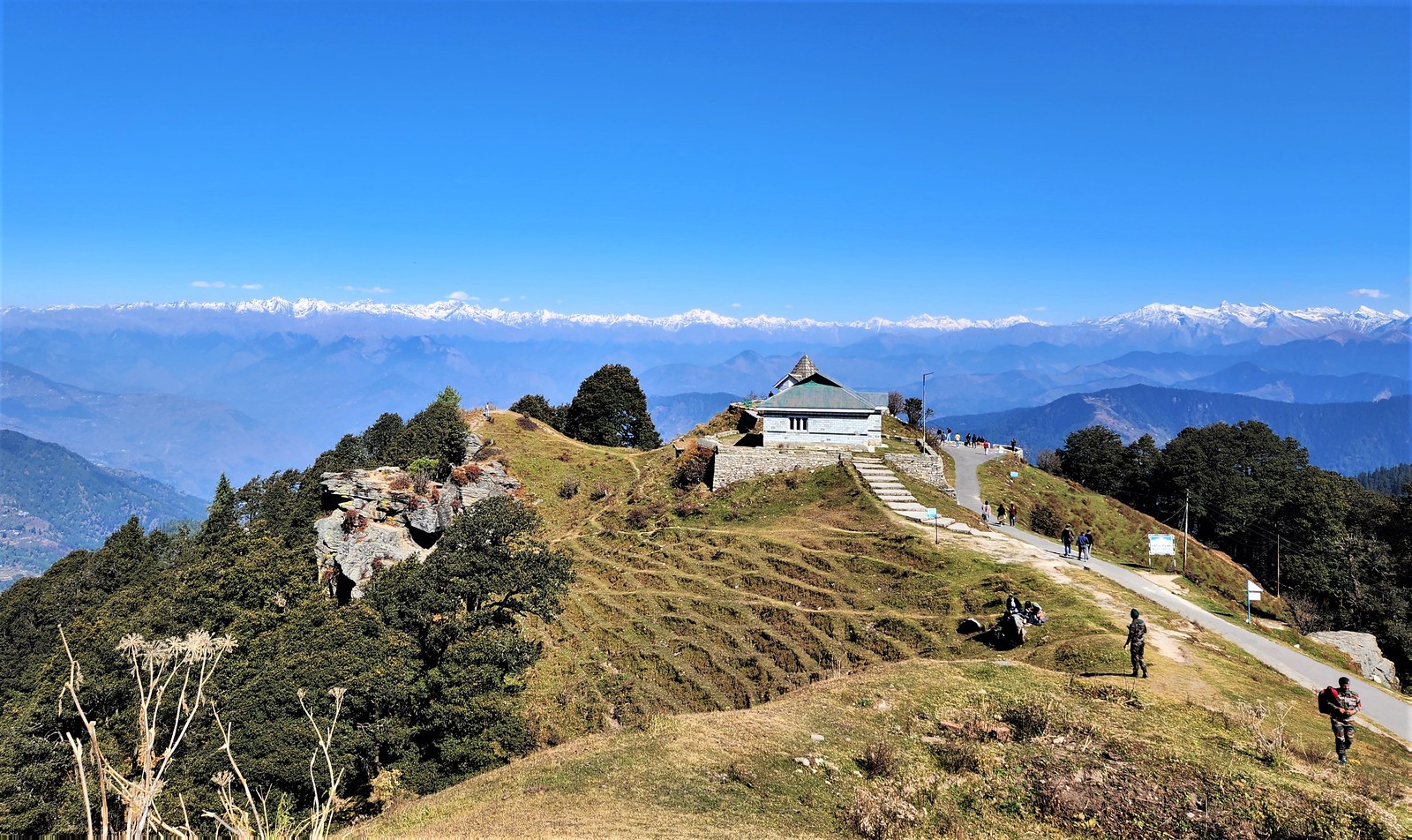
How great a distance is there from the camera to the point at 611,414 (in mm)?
90312

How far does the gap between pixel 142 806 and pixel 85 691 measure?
148 ft

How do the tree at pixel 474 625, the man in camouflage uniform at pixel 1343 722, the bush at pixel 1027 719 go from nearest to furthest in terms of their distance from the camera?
the man in camouflage uniform at pixel 1343 722 → the bush at pixel 1027 719 → the tree at pixel 474 625

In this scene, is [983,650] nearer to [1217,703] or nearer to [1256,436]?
[1217,703]

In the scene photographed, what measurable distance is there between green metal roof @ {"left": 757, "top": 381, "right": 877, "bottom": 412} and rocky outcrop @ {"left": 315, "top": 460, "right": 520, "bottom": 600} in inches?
1021

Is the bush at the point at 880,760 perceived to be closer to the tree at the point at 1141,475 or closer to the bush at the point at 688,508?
the bush at the point at 688,508

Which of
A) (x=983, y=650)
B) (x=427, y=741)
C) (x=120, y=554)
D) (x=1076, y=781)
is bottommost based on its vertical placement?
(x=120, y=554)

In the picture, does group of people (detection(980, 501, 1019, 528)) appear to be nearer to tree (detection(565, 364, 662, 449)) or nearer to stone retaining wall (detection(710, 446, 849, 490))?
stone retaining wall (detection(710, 446, 849, 490))

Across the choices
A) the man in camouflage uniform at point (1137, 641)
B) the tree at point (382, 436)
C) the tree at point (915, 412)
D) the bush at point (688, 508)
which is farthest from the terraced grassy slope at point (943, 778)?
the tree at point (382, 436)

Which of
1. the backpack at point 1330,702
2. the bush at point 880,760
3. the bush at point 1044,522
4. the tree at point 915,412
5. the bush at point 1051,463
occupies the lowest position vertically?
the bush at point 1051,463

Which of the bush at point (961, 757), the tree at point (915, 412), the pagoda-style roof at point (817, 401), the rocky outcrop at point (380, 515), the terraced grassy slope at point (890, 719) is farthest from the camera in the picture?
the tree at point (915, 412)

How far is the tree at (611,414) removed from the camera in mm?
89625

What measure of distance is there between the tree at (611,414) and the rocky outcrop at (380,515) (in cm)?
2285

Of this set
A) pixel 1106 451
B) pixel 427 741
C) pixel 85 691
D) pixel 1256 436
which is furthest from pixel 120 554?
pixel 1256 436

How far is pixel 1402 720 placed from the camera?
22172 mm
